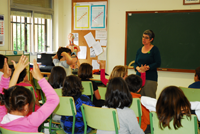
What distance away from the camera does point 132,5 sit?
5.35 meters

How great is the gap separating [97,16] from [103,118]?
4223mm

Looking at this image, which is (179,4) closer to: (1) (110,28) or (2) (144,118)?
(1) (110,28)

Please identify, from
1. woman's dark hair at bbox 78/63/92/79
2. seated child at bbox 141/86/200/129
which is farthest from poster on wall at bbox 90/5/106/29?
seated child at bbox 141/86/200/129

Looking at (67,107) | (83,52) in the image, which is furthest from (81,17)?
(67,107)

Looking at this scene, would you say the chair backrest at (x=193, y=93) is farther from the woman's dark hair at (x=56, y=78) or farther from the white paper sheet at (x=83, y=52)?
the white paper sheet at (x=83, y=52)

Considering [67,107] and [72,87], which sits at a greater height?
[72,87]

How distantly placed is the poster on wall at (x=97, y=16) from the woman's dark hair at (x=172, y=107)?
13.6 ft

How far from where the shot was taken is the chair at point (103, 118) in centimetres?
178

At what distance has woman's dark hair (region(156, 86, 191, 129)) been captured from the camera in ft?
5.54

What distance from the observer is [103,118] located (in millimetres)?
1854

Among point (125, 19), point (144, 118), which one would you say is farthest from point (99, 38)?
point (144, 118)

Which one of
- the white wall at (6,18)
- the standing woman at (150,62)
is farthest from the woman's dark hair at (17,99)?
the white wall at (6,18)

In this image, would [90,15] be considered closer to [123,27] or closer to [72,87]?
[123,27]

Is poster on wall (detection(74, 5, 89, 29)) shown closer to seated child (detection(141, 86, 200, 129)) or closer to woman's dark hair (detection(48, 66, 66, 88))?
woman's dark hair (detection(48, 66, 66, 88))
